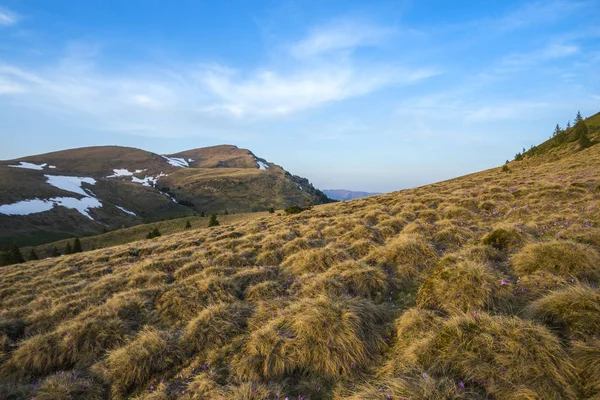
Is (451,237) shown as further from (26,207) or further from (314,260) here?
(26,207)

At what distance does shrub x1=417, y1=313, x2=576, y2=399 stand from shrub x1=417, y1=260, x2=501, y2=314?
1.07 meters

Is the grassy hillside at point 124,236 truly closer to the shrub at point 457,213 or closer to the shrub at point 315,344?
the shrub at point 457,213

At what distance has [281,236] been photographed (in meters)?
14.7

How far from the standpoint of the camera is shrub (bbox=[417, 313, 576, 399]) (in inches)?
139

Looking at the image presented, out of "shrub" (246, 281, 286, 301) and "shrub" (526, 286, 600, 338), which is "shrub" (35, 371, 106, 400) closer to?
"shrub" (246, 281, 286, 301)

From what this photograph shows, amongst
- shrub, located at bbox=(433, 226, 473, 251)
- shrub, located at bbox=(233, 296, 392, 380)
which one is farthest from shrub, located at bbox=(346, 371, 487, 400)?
shrub, located at bbox=(433, 226, 473, 251)

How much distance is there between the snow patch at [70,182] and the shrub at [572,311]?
174264mm

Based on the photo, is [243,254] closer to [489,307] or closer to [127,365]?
[127,365]

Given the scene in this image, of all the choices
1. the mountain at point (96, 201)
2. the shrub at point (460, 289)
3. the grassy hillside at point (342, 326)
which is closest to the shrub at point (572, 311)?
the grassy hillside at point (342, 326)

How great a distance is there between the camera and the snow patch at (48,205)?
105 meters

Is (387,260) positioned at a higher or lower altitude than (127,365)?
higher

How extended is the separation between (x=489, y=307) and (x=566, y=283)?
1871 mm

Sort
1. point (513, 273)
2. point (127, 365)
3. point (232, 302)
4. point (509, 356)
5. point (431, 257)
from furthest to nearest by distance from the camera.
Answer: point (431, 257) < point (232, 302) < point (513, 273) < point (127, 365) < point (509, 356)

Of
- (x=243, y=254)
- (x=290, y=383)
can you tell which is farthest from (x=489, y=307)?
(x=243, y=254)
